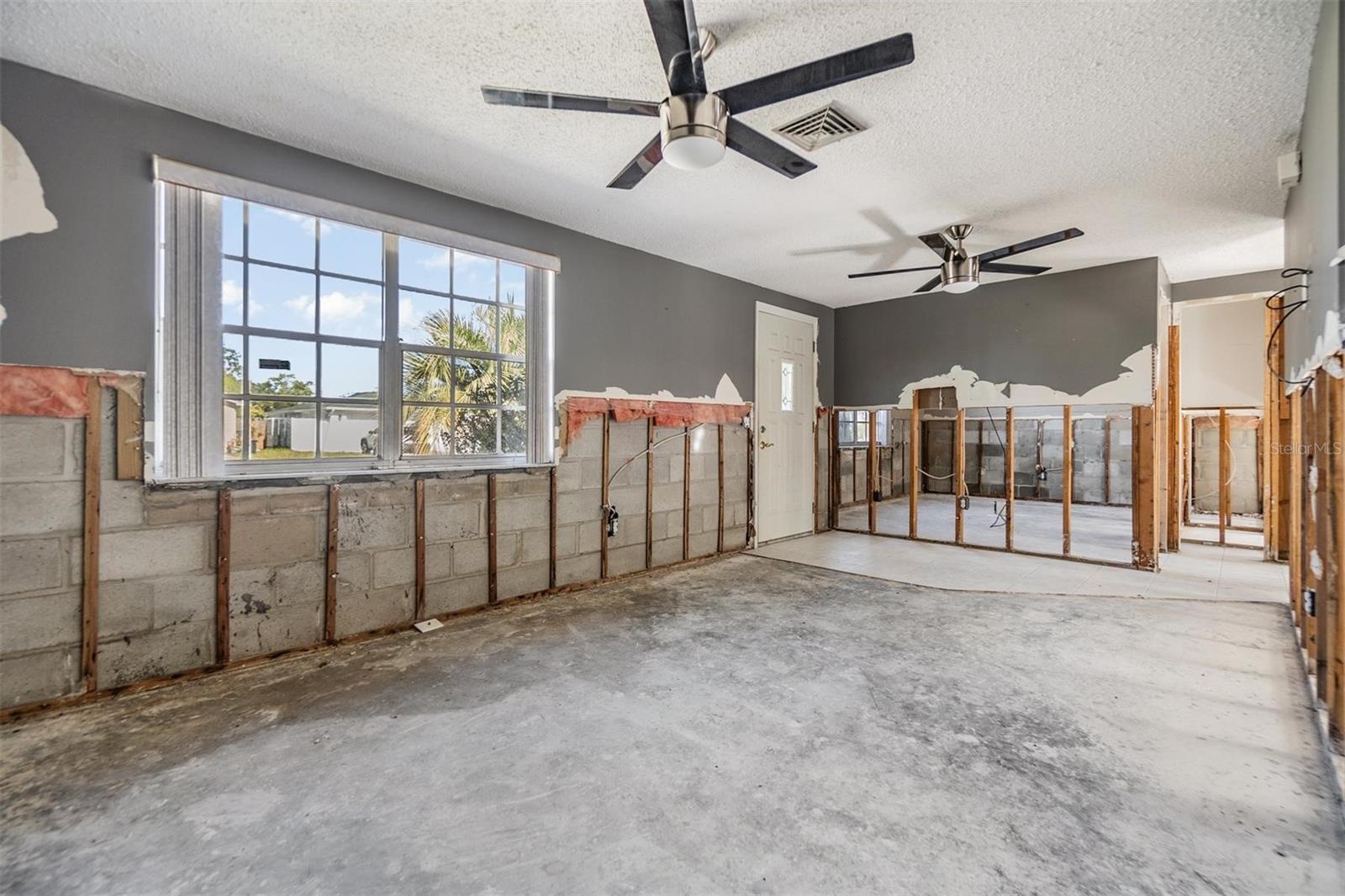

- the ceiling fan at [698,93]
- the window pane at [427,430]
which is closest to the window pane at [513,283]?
the window pane at [427,430]

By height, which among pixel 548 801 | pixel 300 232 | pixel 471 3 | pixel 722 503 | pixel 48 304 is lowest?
pixel 548 801

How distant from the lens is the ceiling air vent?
249 centimetres

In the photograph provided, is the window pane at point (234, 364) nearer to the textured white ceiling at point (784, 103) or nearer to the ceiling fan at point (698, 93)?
the textured white ceiling at point (784, 103)

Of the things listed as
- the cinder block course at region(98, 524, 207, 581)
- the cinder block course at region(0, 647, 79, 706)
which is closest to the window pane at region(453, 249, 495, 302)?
the cinder block course at region(98, 524, 207, 581)

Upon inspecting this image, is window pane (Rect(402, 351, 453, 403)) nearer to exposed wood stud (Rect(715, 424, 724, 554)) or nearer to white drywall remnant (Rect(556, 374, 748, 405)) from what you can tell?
white drywall remnant (Rect(556, 374, 748, 405))

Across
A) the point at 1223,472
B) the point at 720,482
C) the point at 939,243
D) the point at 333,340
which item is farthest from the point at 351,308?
the point at 1223,472

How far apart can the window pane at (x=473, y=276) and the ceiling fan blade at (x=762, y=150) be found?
6.64 ft

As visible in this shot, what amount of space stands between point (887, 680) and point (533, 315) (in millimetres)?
3049

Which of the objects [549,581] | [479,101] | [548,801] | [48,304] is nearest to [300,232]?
[48,304]

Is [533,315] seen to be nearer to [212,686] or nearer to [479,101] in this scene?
[479,101]

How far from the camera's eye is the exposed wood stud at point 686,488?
185 inches

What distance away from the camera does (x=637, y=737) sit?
204 cm

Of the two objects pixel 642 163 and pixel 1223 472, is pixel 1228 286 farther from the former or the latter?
pixel 642 163

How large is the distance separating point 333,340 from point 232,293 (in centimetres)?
46
